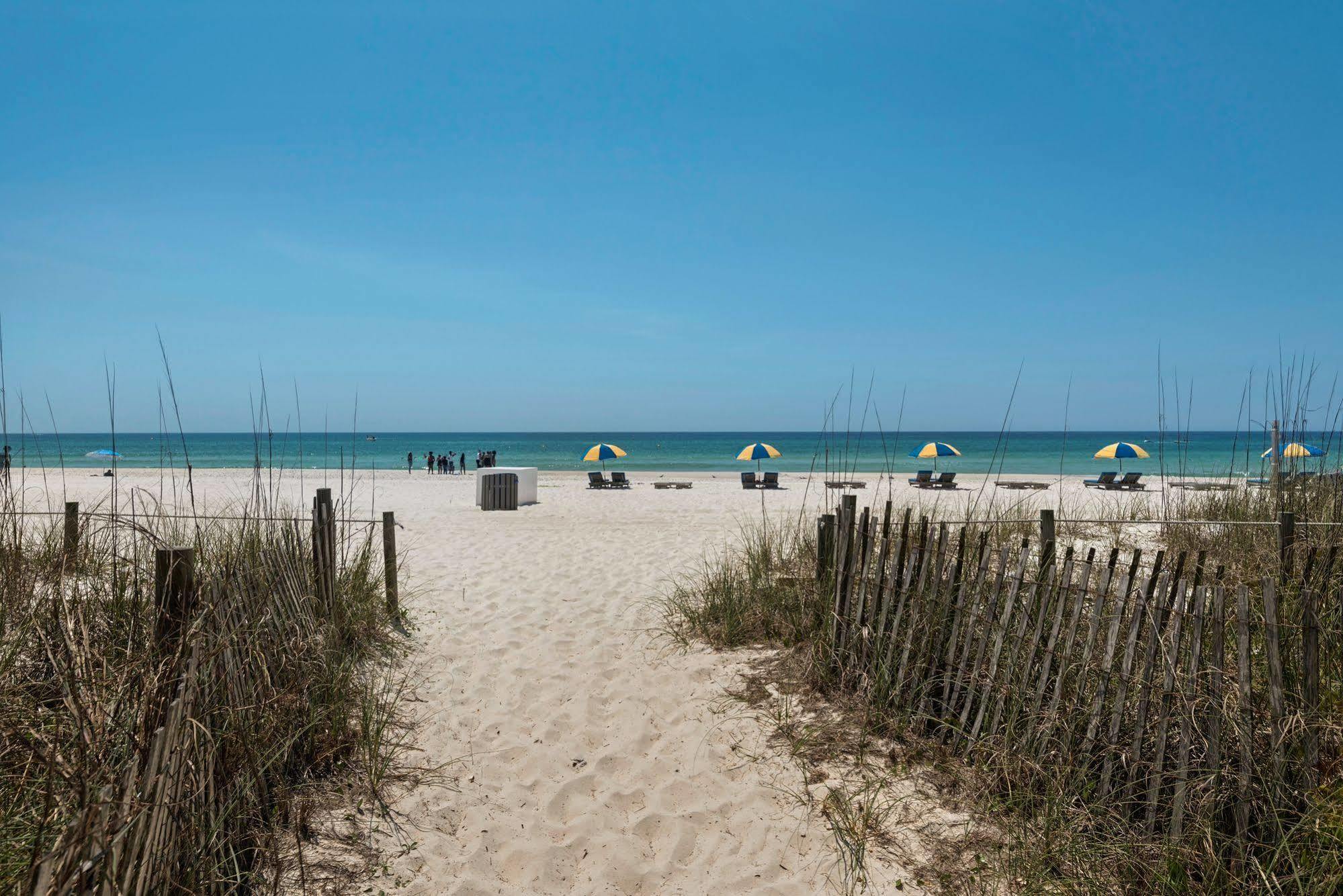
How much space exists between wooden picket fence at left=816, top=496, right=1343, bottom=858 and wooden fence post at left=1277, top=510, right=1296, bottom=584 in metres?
0.10

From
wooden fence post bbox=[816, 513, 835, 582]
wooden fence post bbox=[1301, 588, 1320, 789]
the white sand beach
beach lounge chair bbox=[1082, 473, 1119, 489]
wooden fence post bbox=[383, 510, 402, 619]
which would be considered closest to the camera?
wooden fence post bbox=[1301, 588, 1320, 789]

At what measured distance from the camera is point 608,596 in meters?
6.29

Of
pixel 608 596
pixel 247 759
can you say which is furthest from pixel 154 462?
pixel 247 759

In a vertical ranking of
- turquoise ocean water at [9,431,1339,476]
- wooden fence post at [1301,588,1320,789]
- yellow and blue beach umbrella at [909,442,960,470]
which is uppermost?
yellow and blue beach umbrella at [909,442,960,470]

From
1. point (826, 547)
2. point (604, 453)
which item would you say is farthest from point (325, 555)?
point (604, 453)

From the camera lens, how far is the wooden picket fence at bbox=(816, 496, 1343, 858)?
89.2 inches

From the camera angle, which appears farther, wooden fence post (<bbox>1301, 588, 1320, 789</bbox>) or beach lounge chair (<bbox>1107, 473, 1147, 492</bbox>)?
beach lounge chair (<bbox>1107, 473, 1147, 492</bbox>)

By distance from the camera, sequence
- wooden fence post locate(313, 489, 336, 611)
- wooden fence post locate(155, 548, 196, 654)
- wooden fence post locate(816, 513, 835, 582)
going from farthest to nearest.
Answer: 1. wooden fence post locate(816, 513, 835, 582)
2. wooden fence post locate(313, 489, 336, 611)
3. wooden fence post locate(155, 548, 196, 654)

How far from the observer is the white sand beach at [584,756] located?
271cm

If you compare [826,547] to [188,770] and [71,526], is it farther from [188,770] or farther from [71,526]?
[71,526]

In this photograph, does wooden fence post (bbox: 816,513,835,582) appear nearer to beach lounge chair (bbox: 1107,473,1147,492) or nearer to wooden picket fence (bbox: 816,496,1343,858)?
Result: wooden picket fence (bbox: 816,496,1343,858)

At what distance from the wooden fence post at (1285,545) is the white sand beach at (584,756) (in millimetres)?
2548

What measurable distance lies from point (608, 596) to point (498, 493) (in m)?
8.29

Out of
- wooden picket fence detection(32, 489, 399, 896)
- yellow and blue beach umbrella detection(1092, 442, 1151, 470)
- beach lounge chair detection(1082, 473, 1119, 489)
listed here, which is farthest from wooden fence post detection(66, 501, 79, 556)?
beach lounge chair detection(1082, 473, 1119, 489)
